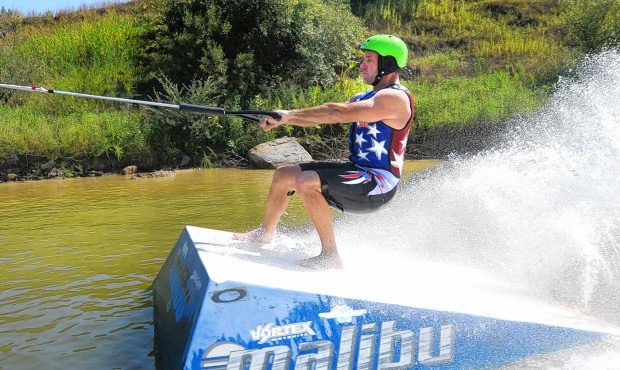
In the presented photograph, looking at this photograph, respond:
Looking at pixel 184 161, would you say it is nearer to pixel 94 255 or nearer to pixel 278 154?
pixel 278 154

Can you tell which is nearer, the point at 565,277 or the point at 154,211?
the point at 565,277

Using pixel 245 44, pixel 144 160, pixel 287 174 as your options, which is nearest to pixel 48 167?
pixel 144 160

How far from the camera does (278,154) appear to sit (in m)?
16.4

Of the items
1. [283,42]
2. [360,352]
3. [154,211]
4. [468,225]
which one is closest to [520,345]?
[360,352]

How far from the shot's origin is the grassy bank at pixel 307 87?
1655 centimetres

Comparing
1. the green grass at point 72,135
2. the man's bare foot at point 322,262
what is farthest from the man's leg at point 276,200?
the green grass at point 72,135

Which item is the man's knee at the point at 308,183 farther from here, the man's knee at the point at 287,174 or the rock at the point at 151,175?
the rock at the point at 151,175

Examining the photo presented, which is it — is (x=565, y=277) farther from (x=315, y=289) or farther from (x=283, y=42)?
(x=283, y=42)

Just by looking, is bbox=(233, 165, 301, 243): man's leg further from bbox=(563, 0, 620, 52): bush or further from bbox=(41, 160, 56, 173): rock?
bbox=(563, 0, 620, 52): bush

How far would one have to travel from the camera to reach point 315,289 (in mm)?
3602

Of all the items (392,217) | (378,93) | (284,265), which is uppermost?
(378,93)

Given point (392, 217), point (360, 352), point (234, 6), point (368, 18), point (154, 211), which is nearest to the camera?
point (360, 352)

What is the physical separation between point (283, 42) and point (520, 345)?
691 inches

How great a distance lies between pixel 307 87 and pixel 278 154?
4957 millimetres
